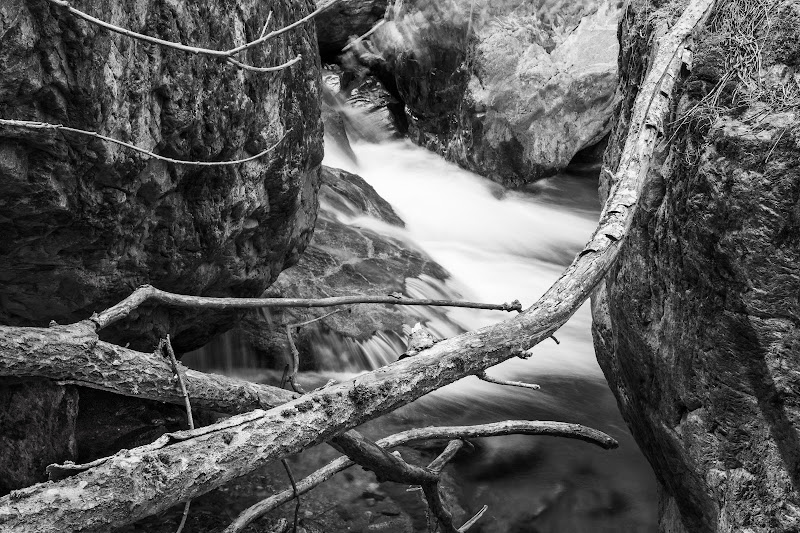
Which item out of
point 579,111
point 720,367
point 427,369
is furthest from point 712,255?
point 579,111

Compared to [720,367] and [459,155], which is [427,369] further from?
[459,155]

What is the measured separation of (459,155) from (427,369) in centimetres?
1073

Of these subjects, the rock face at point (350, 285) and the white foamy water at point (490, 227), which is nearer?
the rock face at point (350, 285)

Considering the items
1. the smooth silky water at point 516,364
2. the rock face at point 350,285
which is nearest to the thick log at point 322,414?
the smooth silky water at point 516,364

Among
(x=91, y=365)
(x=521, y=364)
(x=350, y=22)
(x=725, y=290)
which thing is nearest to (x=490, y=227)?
(x=521, y=364)

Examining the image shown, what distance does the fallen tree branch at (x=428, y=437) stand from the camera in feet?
13.7

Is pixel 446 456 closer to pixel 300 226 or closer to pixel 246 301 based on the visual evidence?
pixel 300 226

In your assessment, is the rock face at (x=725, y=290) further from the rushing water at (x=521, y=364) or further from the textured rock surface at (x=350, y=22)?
the textured rock surface at (x=350, y=22)

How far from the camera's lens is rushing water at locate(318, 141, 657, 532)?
5.43 m

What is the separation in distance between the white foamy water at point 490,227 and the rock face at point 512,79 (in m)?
0.44

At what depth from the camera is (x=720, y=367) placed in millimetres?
3381

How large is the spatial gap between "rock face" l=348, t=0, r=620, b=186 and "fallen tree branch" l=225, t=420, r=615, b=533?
7.12 meters

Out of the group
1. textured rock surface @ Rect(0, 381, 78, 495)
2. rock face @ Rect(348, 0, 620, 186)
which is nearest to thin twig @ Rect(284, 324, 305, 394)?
textured rock surface @ Rect(0, 381, 78, 495)

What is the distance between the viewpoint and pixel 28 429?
3.96 metres
